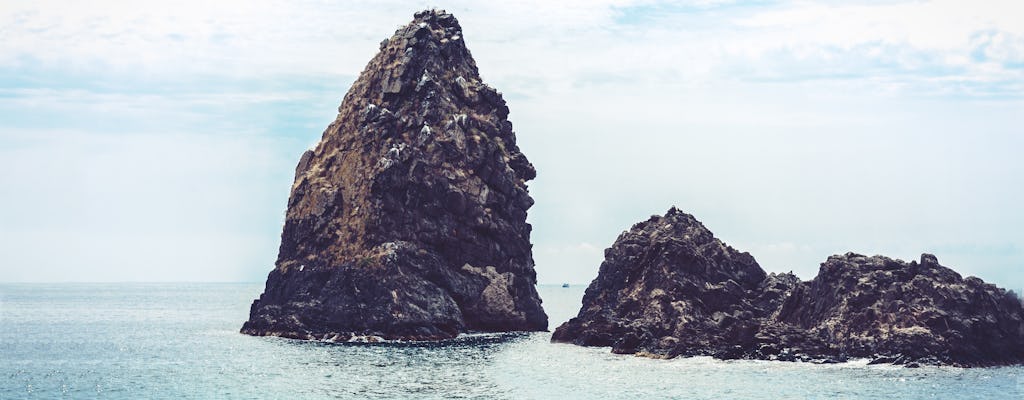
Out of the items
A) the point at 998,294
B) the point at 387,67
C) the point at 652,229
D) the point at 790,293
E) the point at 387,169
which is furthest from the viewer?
the point at 387,67

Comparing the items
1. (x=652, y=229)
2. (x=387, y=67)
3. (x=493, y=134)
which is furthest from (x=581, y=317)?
(x=387, y=67)

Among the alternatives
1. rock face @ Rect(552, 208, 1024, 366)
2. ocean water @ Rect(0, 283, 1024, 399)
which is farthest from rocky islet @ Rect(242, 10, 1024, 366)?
ocean water @ Rect(0, 283, 1024, 399)

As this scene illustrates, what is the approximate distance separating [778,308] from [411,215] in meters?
44.7

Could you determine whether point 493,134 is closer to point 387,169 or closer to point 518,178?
point 518,178

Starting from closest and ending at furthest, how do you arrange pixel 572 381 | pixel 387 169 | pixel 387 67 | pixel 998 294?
pixel 572 381
pixel 998 294
pixel 387 169
pixel 387 67

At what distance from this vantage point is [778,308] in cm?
12162

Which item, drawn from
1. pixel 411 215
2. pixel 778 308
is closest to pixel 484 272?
pixel 411 215

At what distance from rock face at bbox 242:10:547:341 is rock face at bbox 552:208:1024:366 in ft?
53.2

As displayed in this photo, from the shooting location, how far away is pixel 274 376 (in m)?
102

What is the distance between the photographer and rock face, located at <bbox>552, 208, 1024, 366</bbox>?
10281cm

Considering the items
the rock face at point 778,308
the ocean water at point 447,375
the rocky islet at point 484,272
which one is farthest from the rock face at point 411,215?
the rock face at point 778,308

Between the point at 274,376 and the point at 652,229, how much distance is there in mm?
48773

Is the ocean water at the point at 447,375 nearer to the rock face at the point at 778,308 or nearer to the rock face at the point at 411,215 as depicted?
the rock face at the point at 778,308

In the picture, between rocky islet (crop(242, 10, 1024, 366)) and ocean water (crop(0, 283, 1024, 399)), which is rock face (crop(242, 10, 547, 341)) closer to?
rocky islet (crop(242, 10, 1024, 366))
